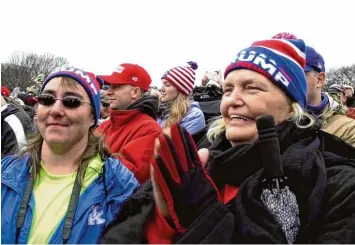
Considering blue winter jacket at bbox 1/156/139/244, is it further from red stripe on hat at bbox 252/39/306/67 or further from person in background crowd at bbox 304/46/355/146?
person in background crowd at bbox 304/46/355/146

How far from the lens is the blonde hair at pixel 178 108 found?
574 centimetres

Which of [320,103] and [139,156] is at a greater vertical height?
[320,103]

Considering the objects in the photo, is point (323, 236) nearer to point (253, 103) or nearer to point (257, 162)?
point (257, 162)

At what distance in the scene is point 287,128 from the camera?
202 cm

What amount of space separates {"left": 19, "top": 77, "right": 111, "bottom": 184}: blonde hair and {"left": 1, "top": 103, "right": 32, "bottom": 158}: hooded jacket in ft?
2.02

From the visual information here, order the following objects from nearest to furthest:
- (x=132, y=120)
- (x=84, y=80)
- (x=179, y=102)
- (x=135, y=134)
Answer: (x=84, y=80) < (x=135, y=134) < (x=132, y=120) < (x=179, y=102)

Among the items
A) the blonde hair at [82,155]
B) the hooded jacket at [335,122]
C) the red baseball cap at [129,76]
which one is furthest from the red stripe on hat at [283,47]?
the red baseball cap at [129,76]

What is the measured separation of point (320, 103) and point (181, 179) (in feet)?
8.55

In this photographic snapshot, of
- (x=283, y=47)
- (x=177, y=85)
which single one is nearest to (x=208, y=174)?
(x=283, y=47)

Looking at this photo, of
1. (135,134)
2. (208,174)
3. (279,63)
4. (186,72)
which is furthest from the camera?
(186,72)

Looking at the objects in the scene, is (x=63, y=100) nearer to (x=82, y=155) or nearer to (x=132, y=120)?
(x=82, y=155)

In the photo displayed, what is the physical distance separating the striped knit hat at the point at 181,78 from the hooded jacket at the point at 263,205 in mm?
4043

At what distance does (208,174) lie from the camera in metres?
Answer: 2.02

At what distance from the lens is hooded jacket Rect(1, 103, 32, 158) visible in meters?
3.67
